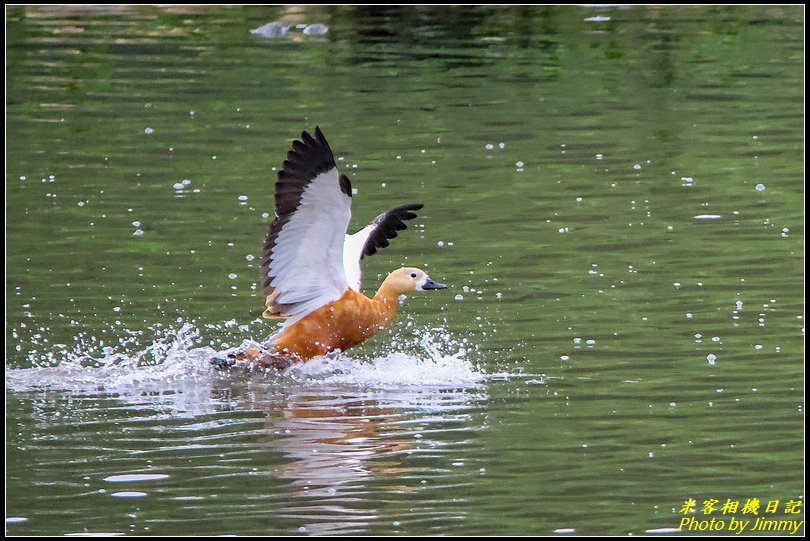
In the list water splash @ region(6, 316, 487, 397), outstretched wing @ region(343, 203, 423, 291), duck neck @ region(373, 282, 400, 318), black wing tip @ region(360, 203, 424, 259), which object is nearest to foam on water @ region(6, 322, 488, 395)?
water splash @ region(6, 316, 487, 397)

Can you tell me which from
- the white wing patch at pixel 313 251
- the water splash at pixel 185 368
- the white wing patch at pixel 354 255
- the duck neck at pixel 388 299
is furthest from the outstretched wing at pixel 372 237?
the water splash at pixel 185 368

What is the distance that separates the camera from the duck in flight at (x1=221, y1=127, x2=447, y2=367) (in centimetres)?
891

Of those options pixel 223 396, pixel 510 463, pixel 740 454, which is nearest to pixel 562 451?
pixel 510 463

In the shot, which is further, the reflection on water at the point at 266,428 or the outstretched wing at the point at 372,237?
the outstretched wing at the point at 372,237

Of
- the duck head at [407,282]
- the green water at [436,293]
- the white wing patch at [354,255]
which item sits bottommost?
the green water at [436,293]

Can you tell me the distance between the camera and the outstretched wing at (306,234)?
8766 mm

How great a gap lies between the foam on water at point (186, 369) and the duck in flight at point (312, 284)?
4.8 inches

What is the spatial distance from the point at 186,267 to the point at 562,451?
4.39 metres

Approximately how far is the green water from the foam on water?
0.09 ft

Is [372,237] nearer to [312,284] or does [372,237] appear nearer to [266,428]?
[312,284]

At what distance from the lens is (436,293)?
35.5 feet

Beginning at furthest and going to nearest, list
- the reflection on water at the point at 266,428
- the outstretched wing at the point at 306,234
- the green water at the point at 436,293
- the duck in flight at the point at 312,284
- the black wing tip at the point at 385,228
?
the black wing tip at the point at 385,228, the duck in flight at the point at 312,284, the outstretched wing at the point at 306,234, the green water at the point at 436,293, the reflection on water at the point at 266,428

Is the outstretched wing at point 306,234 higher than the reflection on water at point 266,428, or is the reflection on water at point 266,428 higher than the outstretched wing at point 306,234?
the outstretched wing at point 306,234

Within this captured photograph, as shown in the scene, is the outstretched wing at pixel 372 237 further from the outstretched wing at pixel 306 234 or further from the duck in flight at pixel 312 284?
the outstretched wing at pixel 306 234
